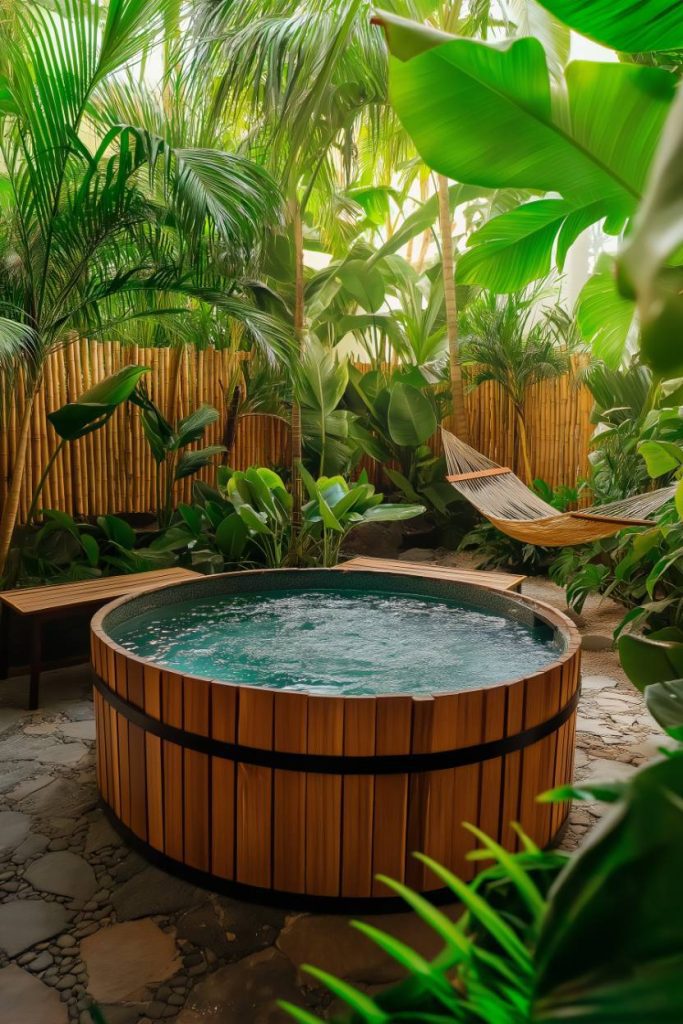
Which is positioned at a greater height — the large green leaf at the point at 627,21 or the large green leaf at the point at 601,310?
the large green leaf at the point at 627,21

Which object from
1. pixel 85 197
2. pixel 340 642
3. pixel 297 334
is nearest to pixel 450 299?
pixel 297 334

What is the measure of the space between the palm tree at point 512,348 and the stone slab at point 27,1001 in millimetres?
6184

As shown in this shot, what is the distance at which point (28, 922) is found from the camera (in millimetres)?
1907

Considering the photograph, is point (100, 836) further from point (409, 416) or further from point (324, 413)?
point (409, 416)

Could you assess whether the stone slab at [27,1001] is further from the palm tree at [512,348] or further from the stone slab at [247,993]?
the palm tree at [512,348]

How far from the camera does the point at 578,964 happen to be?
36 cm

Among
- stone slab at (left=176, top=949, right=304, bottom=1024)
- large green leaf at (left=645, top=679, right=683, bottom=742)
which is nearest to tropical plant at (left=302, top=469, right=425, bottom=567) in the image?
stone slab at (left=176, top=949, right=304, bottom=1024)

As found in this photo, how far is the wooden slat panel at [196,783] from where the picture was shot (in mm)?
2039

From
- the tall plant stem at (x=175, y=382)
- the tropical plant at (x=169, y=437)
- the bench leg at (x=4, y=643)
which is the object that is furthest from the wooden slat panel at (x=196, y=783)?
the tall plant stem at (x=175, y=382)

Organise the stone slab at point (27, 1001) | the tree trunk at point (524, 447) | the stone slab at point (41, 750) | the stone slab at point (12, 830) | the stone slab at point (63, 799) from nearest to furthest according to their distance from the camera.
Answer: the stone slab at point (27, 1001)
the stone slab at point (12, 830)
the stone slab at point (63, 799)
the stone slab at point (41, 750)
the tree trunk at point (524, 447)

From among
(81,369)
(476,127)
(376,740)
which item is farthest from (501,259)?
(81,369)

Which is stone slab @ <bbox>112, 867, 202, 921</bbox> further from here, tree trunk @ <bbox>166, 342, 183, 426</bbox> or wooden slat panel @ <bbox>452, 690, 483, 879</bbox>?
tree trunk @ <bbox>166, 342, 183, 426</bbox>

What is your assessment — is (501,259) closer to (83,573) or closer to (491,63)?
(491,63)

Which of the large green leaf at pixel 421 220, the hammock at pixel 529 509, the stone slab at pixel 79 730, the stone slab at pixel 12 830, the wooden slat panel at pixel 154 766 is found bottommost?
the stone slab at pixel 79 730
